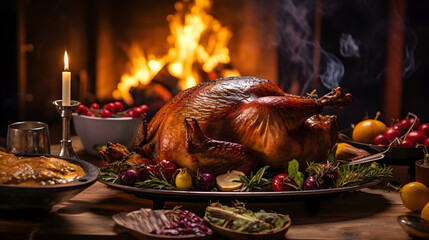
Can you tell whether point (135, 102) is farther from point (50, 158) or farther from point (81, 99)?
point (50, 158)

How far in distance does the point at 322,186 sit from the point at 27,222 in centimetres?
85

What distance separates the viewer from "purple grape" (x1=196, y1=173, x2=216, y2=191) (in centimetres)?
164

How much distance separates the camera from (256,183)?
1669 mm

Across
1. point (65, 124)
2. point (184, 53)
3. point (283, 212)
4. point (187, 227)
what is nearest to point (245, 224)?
point (187, 227)

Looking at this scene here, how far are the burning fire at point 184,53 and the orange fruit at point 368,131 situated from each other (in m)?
2.23

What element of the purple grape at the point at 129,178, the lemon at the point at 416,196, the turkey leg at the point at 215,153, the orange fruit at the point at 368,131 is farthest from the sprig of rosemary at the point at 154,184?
the orange fruit at the point at 368,131

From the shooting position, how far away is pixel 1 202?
1434 mm

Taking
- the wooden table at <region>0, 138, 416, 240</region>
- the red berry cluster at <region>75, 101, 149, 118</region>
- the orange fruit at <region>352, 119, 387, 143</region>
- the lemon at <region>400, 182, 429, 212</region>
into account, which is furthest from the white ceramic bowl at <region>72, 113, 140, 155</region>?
the lemon at <region>400, 182, 429, 212</region>

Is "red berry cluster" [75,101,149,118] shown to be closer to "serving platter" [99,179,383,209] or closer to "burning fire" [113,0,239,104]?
"serving platter" [99,179,383,209]

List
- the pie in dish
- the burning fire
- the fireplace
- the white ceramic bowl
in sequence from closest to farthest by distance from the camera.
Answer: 1. the pie in dish
2. the white ceramic bowl
3. the fireplace
4. the burning fire

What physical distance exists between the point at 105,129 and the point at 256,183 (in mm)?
962

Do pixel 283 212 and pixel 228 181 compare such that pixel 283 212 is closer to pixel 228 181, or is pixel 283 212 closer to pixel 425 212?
pixel 228 181

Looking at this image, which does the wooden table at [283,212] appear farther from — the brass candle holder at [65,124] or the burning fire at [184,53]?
the burning fire at [184,53]

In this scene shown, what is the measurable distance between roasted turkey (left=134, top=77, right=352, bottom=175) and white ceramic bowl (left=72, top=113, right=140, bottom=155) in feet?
1.61
